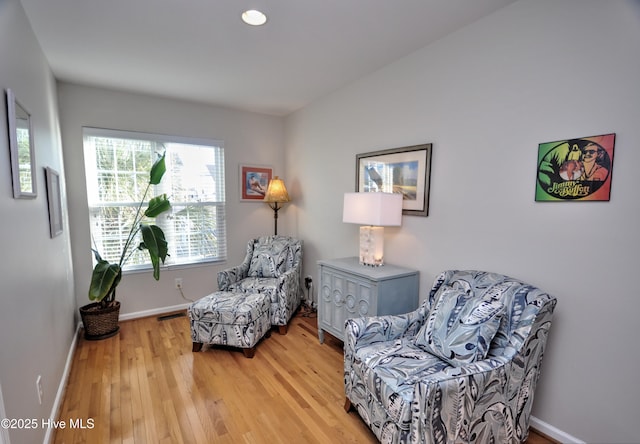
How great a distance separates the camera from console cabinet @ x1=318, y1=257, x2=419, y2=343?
2275mm

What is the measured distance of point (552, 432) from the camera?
5.56ft

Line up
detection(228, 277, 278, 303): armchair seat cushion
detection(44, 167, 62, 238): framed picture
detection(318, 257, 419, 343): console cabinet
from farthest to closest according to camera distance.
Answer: detection(228, 277, 278, 303): armchair seat cushion, detection(318, 257, 419, 343): console cabinet, detection(44, 167, 62, 238): framed picture

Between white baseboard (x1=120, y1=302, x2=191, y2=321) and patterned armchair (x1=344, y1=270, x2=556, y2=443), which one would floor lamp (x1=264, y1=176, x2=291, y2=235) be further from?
patterned armchair (x1=344, y1=270, x2=556, y2=443)

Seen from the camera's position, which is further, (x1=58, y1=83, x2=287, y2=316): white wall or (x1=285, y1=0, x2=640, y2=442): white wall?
(x1=58, y1=83, x2=287, y2=316): white wall

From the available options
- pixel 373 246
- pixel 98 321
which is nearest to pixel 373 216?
pixel 373 246

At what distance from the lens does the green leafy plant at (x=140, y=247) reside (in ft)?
9.03

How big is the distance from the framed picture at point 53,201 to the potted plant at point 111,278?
0.60m

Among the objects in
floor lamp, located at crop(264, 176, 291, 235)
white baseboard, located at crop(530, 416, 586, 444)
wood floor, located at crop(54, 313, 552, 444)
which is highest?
floor lamp, located at crop(264, 176, 291, 235)

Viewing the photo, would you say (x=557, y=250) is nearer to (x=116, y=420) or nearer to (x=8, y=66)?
(x=116, y=420)

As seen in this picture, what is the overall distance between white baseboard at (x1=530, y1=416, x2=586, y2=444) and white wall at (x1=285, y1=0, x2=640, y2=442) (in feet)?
0.06

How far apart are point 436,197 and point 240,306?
187 centimetres

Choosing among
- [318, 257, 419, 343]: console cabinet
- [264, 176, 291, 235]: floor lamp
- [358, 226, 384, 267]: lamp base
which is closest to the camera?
[318, 257, 419, 343]: console cabinet

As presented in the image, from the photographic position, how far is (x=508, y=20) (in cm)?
179

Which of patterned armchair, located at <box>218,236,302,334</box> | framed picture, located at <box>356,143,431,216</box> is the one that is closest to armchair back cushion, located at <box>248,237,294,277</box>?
patterned armchair, located at <box>218,236,302,334</box>
